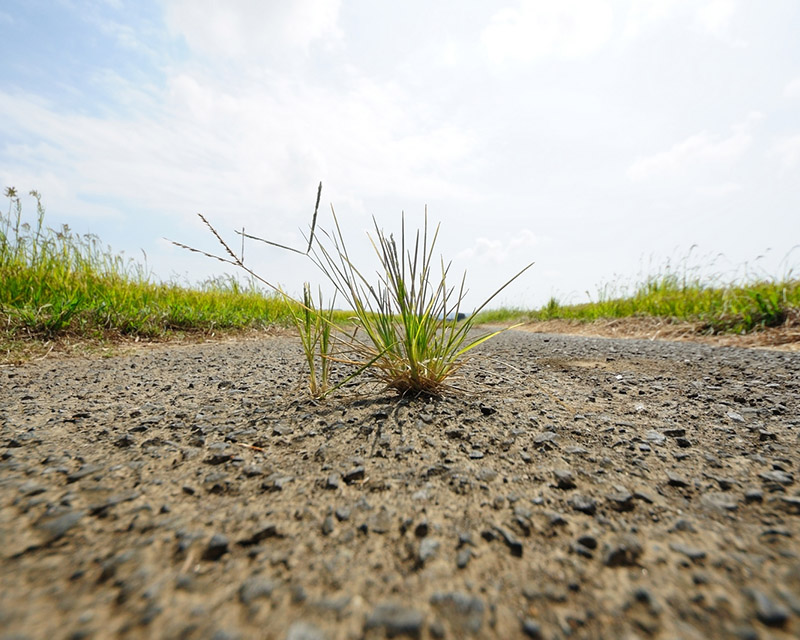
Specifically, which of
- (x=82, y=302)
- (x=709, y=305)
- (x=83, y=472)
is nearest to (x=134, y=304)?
(x=82, y=302)

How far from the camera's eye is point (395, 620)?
1.68 feet

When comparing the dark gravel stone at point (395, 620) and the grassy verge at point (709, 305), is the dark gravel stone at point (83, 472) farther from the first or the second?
the grassy verge at point (709, 305)

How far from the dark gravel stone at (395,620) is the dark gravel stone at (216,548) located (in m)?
0.29

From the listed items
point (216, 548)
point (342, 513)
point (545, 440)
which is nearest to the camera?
point (216, 548)

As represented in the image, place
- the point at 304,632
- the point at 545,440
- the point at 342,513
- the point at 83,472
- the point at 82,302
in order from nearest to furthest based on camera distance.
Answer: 1. the point at 304,632
2. the point at 342,513
3. the point at 83,472
4. the point at 545,440
5. the point at 82,302

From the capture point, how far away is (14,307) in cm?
300

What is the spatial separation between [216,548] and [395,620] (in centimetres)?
34

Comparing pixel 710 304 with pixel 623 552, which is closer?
pixel 623 552

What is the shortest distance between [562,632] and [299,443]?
2.59 feet

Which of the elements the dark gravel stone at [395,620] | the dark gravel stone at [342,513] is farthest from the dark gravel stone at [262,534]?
the dark gravel stone at [395,620]

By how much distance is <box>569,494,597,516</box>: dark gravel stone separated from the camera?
77cm

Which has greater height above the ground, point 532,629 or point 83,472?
point 83,472

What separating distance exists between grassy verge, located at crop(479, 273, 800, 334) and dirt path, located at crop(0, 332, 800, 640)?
3395 millimetres

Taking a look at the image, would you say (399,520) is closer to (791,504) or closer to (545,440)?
(545,440)
